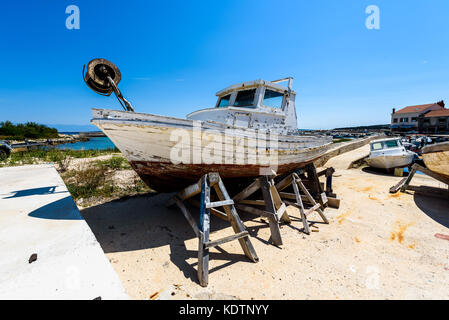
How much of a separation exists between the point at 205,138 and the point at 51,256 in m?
2.65

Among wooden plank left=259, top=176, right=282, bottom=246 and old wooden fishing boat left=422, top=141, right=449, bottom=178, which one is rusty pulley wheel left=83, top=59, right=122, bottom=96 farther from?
old wooden fishing boat left=422, top=141, right=449, bottom=178

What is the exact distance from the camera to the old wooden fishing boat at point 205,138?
10.5 ft

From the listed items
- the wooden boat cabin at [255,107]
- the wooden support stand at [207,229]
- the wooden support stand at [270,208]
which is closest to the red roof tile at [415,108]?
the wooden boat cabin at [255,107]

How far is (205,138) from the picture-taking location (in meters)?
3.45

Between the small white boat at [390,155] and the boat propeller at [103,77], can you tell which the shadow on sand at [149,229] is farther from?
the small white boat at [390,155]

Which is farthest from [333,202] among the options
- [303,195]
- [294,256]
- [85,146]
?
[85,146]

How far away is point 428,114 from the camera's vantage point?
4297 cm

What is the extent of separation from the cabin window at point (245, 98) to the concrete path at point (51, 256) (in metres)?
4.72

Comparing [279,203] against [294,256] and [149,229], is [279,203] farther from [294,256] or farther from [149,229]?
[149,229]

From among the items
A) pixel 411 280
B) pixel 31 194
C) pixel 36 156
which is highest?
pixel 36 156

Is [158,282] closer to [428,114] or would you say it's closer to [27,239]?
[27,239]

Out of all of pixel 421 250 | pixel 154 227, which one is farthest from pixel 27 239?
pixel 421 250
